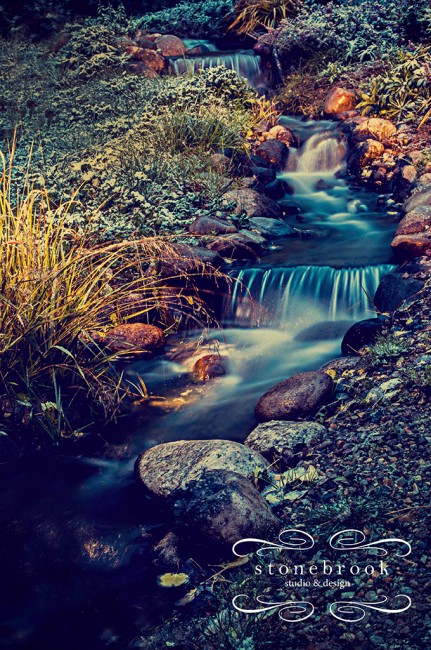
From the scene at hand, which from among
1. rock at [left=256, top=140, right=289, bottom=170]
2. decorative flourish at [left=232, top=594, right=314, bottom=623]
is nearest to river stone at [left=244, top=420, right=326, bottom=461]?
decorative flourish at [left=232, top=594, right=314, bottom=623]

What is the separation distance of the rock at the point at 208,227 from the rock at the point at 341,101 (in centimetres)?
430

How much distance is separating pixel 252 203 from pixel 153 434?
377cm

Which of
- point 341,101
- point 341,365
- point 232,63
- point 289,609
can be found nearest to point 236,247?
point 341,365

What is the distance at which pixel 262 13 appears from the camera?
1198cm

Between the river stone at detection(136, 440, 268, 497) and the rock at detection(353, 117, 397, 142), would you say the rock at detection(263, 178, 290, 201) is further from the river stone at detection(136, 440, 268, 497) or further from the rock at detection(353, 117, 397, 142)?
the river stone at detection(136, 440, 268, 497)

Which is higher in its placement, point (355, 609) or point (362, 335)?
point (362, 335)

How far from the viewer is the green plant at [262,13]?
38.4 ft

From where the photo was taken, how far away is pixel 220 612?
2.22 metres

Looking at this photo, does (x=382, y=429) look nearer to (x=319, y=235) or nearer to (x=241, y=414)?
(x=241, y=414)

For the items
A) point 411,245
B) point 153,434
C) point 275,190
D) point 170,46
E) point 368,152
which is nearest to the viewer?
point 153,434

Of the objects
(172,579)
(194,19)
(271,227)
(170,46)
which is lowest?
(172,579)

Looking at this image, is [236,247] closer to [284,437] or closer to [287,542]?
[284,437]

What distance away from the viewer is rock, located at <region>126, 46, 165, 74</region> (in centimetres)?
1070

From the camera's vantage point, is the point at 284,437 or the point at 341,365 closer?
the point at 284,437
